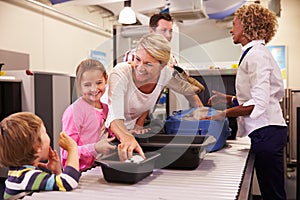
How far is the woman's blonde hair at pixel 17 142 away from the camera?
93 cm

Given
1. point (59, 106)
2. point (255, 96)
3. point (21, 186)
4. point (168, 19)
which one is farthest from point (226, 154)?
point (59, 106)

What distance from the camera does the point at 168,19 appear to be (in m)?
2.21

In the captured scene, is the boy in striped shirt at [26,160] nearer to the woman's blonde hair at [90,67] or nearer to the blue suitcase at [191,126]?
the woman's blonde hair at [90,67]

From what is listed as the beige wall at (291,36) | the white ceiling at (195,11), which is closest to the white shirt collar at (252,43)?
the white ceiling at (195,11)

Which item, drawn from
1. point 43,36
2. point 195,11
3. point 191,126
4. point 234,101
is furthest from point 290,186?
point 43,36

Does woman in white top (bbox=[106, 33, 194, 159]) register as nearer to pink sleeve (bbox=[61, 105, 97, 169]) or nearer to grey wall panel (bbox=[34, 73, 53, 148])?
pink sleeve (bbox=[61, 105, 97, 169])

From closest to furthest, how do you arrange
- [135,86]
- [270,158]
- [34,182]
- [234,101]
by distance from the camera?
[34,182] < [135,86] < [270,158] < [234,101]

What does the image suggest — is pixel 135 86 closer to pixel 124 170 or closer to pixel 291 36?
pixel 124 170

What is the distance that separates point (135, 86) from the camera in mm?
1233

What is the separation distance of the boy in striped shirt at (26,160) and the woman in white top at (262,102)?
2.45 feet

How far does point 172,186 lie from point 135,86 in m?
0.42

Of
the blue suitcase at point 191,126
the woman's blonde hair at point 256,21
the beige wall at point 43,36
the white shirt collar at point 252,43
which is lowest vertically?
the blue suitcase at point 191,126

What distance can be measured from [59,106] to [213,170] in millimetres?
2550

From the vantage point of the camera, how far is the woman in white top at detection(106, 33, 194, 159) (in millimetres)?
1034
